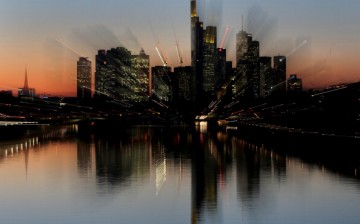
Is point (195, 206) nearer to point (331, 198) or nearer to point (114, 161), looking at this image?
point (331, 198)

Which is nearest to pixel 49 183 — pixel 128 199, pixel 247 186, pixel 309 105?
pixel 128 199

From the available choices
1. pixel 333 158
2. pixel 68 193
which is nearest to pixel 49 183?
pixel 68 193

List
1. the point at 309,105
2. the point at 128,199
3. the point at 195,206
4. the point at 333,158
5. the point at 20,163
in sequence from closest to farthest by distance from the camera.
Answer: the point at 195,206 → the point at 128,199 → the point at 20,163 → the point at 333,158 → the point at 309,105

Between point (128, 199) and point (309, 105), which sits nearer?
point (128, 199)

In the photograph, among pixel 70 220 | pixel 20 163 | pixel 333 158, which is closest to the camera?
pixel 70 220

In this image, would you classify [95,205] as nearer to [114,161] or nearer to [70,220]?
[70,220]

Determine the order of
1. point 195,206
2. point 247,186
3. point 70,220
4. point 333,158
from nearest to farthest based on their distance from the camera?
point 70,220 < point 195,206 < point 247,186 < point 333,158
